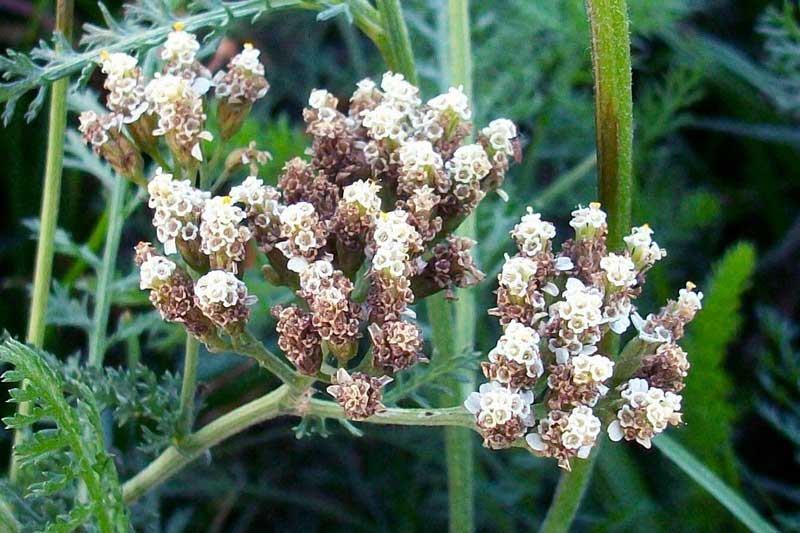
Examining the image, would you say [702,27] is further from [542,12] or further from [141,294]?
[141,294]

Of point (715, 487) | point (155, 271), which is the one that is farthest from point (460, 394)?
point (155, 271)

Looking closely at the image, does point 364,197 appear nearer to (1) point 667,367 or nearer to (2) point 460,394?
(1) point 667,367

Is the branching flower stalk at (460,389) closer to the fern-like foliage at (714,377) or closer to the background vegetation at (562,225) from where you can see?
the background vegetation at (562,225)

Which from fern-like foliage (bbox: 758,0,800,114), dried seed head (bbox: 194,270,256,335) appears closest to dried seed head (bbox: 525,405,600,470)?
dried seed head (bbox: 194,270,256,335)

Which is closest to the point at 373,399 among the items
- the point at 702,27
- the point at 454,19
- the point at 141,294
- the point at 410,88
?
the point at 410,88

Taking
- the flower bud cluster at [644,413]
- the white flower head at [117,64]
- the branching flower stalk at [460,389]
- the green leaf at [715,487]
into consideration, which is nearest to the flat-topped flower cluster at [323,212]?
the white flower head at [117,64]

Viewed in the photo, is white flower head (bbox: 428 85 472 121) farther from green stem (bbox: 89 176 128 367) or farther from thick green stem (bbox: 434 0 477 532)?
green stem (bbox: 89 176 128 367)

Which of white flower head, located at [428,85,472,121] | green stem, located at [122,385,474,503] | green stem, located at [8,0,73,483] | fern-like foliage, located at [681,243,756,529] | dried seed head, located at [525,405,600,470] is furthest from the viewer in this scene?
fern-like foliage, located at [681,243,756,529]
